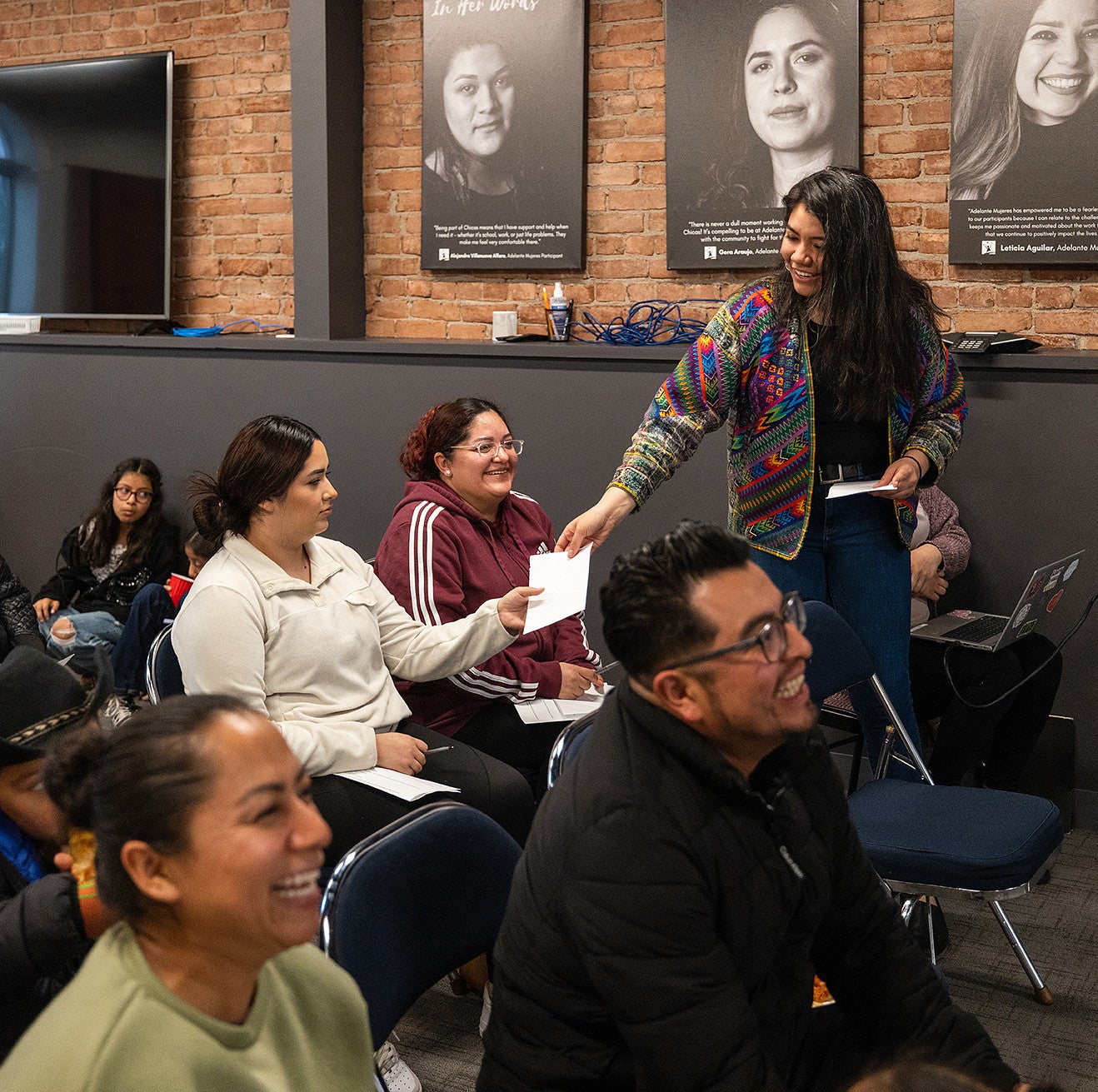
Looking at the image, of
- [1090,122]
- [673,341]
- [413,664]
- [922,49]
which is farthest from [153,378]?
[1090,122]

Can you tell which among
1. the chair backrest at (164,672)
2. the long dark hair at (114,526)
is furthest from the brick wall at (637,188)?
the chair backrest at (164,672)

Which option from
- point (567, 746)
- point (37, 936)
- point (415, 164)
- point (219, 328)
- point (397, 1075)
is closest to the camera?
point (37, 936)

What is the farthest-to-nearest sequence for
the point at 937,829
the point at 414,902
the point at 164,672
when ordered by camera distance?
1. the point at 164,672
2. the point at 937,829
3. the point at 414,902

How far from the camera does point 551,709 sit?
9.80 ft

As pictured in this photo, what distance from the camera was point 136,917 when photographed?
1.17m

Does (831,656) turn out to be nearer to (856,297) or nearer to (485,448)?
(856,297)

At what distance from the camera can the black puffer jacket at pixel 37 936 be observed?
152 centimetres

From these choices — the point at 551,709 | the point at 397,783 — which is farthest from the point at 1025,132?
the point at 397,783

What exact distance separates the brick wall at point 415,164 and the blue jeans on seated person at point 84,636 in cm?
146

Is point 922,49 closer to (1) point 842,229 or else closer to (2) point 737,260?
(2) point 737,260

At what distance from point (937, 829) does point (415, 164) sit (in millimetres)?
3471

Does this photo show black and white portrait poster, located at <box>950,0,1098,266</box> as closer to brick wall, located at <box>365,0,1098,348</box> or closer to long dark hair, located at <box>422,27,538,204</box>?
brick wall, located at <box>365,0,1098,348</box>

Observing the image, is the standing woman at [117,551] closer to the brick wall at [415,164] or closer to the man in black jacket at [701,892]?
the brick wall at [415,164]

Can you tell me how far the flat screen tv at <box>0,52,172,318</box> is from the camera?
5.38m
